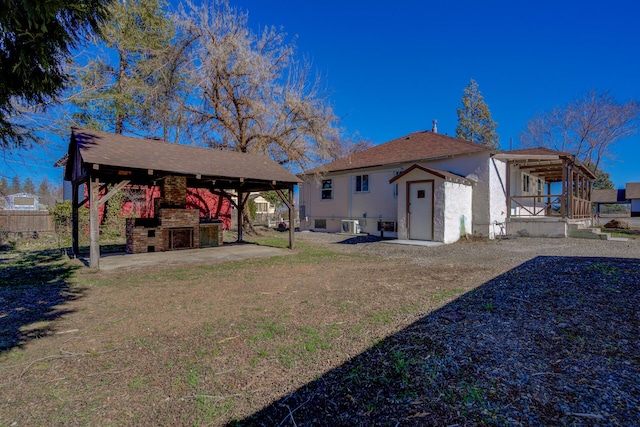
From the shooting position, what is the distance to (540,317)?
3.88 meters

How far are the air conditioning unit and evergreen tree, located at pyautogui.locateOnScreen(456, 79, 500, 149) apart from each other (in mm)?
24322

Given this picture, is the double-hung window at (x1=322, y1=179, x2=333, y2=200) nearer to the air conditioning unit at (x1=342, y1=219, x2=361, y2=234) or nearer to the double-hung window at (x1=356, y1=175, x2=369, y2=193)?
the double-hung window at (x1=356, y1=175, x2=369, y2=193)

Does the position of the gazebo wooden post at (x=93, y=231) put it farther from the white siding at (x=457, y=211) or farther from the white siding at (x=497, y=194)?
the white siding at (x=497, y=194)

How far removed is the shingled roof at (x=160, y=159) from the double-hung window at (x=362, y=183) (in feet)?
18.1

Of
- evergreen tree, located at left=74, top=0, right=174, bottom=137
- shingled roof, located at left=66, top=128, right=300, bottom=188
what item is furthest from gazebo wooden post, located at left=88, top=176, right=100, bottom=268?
evergreen tree, located at left=74, top=0, right=174, bottom=137

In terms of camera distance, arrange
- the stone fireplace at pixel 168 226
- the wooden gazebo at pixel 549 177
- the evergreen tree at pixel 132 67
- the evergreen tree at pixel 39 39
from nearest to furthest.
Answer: the evergreen tree at pixel 39 39
the stone fireplace at pixel 168 226
the wooden gazebo at pixel 549 177
the evergreen tree at pixel 132 67

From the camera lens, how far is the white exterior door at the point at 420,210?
12.6 metres

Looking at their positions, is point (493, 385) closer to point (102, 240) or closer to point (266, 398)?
point (266, 398)

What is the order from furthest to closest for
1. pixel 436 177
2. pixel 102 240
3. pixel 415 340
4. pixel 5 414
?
1. pixel 102 240
2. pixel 436 177
3. pixel 415 340
4. pixel 5 414

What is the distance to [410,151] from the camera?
1630cm

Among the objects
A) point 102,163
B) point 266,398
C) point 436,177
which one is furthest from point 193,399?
point 436,177

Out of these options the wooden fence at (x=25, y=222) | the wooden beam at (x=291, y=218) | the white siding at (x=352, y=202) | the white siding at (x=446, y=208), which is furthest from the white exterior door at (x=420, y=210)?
the wooden fence at (x=25, y=222)

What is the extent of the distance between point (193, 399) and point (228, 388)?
0.27 metres

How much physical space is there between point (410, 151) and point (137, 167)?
12.4 meters
